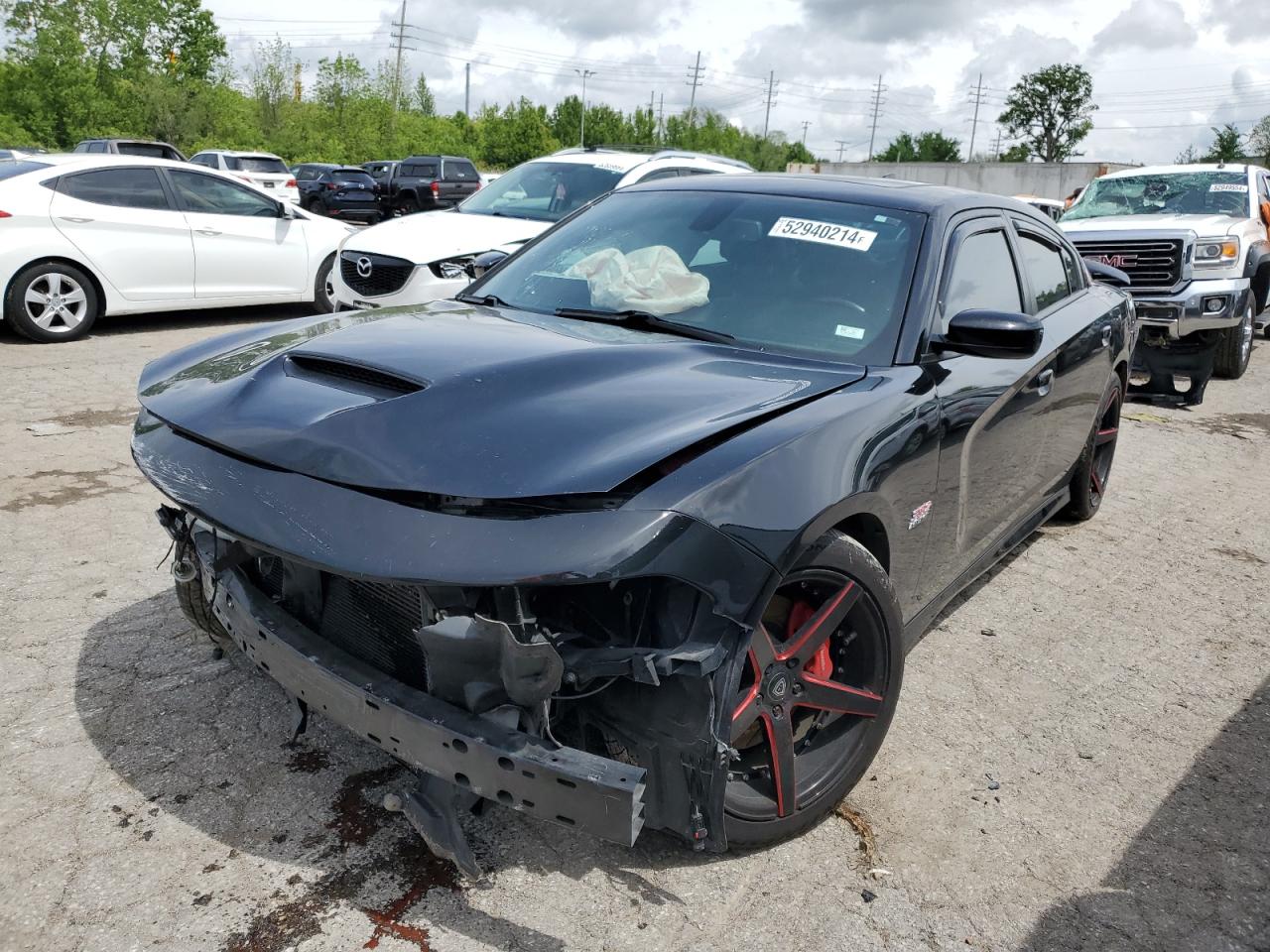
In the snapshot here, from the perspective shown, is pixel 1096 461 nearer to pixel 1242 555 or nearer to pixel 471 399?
pixel 1242 555

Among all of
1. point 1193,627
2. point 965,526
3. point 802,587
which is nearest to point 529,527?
point 802,587

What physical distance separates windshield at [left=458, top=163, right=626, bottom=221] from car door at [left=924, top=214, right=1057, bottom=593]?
556 cm

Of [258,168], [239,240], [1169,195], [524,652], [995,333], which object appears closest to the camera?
[524,652]

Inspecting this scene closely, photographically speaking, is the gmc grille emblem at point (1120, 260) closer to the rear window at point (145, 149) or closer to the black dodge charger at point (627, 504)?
the black dodge charger at point (627, 504)

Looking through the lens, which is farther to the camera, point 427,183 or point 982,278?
point 427,183

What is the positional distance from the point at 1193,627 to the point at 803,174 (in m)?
2.42

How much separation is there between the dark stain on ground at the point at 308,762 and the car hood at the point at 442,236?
18.6 ft

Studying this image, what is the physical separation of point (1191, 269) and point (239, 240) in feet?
29.4

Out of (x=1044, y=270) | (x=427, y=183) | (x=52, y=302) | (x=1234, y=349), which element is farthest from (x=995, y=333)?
(x=427, y=183)

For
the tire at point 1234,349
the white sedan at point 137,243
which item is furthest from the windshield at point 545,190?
the tire at point 1234,349

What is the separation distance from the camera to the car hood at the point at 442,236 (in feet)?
26.2

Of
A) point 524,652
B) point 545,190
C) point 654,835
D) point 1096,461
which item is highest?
point 545,190

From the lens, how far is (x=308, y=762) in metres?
2.77

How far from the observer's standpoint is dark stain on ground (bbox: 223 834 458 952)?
6.97ft
